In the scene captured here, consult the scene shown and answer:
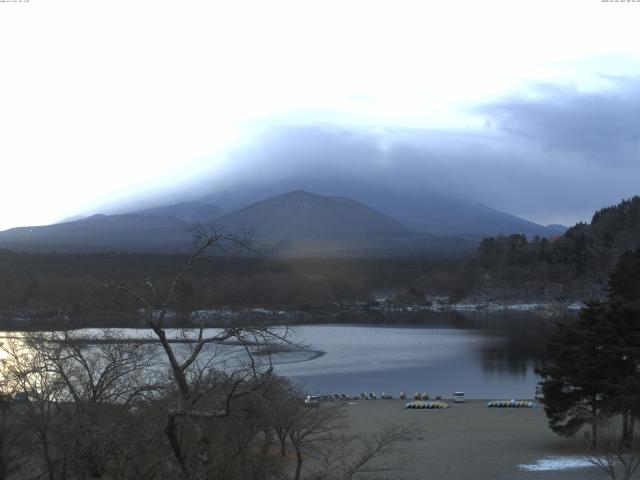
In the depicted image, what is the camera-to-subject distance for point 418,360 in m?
38.5

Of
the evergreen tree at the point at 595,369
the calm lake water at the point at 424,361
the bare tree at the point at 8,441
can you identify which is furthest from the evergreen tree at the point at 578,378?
the bare tree at the point at 8,441

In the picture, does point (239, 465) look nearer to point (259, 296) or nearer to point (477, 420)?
point (477, 420)

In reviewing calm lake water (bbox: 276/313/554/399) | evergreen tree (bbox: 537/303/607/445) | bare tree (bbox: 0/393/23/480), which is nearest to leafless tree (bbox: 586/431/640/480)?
evergreen tree (bbox: 537/303/607/445)

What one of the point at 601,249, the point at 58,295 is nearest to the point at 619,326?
the point at 58,295

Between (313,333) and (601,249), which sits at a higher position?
(601,249)

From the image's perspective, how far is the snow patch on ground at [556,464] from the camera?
576 inches

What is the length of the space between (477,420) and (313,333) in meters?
32.7

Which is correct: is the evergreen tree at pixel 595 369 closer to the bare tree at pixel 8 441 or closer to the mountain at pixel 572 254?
the bare tree at pixel 8 441

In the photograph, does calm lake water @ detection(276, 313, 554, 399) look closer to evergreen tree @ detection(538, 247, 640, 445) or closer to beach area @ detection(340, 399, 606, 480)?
beach area @ detection(340, 399, 606, 480)

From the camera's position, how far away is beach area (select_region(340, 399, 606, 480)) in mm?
14648

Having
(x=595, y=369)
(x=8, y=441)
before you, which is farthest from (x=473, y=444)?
(x=8, y=441)

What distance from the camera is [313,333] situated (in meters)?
54.4

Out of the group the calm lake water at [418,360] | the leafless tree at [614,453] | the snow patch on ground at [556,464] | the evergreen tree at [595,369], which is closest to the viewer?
the leafless tree at [614,453]

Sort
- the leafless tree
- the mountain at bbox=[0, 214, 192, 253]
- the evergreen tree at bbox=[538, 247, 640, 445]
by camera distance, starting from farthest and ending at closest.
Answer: the mountain at bbox=[0, 214, 192, 253] → the evergreen tree at bbox=[538, 247, 640, 445] → the leafless tree
